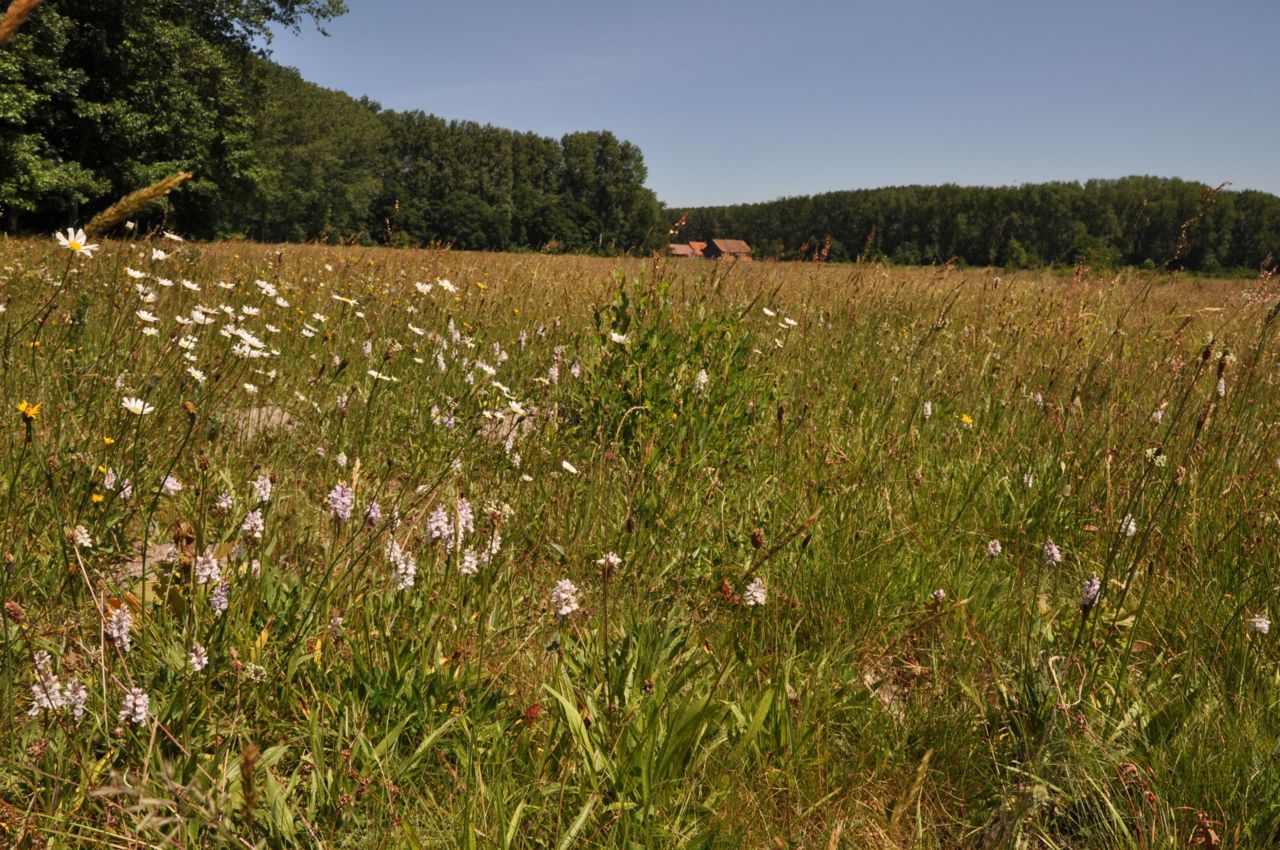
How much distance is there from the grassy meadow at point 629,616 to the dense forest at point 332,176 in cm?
141

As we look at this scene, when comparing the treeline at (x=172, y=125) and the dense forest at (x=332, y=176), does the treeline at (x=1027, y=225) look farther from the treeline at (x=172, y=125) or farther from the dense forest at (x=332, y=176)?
the treeline at (x=172, y=125)

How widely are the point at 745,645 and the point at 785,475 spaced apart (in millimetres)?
1190

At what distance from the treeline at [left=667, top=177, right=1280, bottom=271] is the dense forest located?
0.10 metres

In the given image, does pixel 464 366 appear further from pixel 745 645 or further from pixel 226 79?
pixel 226 79

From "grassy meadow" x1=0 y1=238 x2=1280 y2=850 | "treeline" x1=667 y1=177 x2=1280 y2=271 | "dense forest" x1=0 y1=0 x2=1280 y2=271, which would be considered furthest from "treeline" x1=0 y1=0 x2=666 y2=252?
"treeline" x1=667 y1=177 x2=1280 y2=271

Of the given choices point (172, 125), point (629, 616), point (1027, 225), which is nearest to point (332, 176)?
point (172, 125)

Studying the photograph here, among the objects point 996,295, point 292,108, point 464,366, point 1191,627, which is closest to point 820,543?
point 1191,627

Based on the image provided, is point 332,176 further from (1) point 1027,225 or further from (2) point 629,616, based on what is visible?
(2) point 629,616

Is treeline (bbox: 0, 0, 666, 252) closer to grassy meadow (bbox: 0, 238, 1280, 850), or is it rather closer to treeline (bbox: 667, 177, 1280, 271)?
grassy meadow (bbox: 0, 238, 1280, 850)

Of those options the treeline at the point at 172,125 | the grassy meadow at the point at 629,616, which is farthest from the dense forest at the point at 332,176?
the grassy meadow at the point at 629,616

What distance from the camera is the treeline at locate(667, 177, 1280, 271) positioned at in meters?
6.34

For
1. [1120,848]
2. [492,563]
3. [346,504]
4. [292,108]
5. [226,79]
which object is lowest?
[1120,848]

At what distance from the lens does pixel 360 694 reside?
5.48 feet

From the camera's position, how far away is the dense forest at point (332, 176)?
16.2 m
